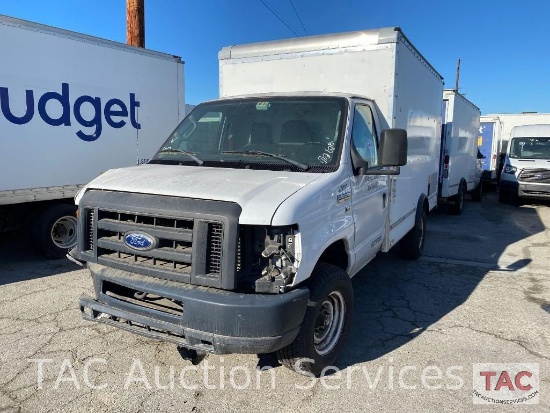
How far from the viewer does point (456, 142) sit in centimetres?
1074

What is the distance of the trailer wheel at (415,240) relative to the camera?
6.50 m

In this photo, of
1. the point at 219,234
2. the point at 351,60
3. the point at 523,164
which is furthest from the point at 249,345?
the point at 523,164

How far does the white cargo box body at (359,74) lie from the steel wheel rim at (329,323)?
154 centimetres

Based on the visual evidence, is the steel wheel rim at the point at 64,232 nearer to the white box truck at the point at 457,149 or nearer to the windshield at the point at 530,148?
the white box truck at the point at 457,149

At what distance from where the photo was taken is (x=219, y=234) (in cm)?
275

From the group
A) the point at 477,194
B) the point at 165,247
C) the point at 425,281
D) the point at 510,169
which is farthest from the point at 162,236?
the point at 477,194

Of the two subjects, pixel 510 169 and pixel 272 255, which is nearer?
pixel 272 255

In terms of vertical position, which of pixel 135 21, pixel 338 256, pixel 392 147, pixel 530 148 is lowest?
pixel 338 256

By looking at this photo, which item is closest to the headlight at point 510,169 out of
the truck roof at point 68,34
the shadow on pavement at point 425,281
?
the shadow on pavement at point 425,281

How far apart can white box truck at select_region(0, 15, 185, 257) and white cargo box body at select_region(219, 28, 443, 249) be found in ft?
6.71

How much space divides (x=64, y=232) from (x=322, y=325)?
4929mm

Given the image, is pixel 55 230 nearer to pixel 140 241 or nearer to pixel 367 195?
pixel 140 241

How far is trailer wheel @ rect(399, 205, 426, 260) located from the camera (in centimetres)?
650

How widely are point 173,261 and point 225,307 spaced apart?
520mm
